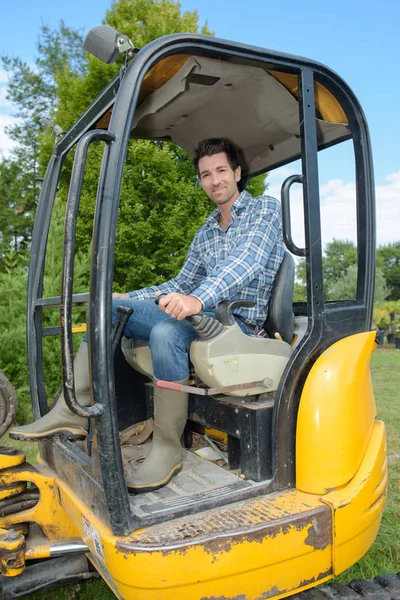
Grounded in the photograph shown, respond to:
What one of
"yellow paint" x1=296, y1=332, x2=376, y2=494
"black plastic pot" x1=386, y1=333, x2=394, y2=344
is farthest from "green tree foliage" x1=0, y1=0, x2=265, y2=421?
"black plastic pot" x1=386, y1=333, x2=394, y2=344

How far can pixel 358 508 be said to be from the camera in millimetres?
2176

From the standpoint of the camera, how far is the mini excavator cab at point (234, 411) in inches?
72.4

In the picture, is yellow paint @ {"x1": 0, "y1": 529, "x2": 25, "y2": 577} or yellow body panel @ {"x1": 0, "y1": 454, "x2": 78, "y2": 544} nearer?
yellow paint @ {"x1": 0, "y1": 529, "x2": 25, "y2": 577}

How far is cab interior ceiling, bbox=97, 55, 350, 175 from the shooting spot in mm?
2262

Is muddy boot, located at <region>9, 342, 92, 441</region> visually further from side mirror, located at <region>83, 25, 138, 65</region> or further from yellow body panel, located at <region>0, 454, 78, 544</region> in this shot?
side mirror, located at <region>83, 25, 138, 65</region>

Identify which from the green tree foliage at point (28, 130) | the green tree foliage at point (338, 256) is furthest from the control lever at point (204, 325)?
the green tree foliage at point (338, 256)

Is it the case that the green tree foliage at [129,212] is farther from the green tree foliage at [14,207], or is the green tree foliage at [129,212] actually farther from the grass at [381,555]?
the green tree foliage at [14,207]

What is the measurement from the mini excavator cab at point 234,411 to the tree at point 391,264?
151 feet

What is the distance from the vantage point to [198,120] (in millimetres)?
2926

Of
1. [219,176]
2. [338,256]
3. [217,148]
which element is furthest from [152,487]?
[338,256]

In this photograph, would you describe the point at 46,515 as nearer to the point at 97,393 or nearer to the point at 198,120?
the point at 97,393

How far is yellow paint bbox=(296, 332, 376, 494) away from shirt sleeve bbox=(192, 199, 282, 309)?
491 mm

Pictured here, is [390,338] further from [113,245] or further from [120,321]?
[113,245]

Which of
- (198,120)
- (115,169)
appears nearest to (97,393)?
(115,169)
